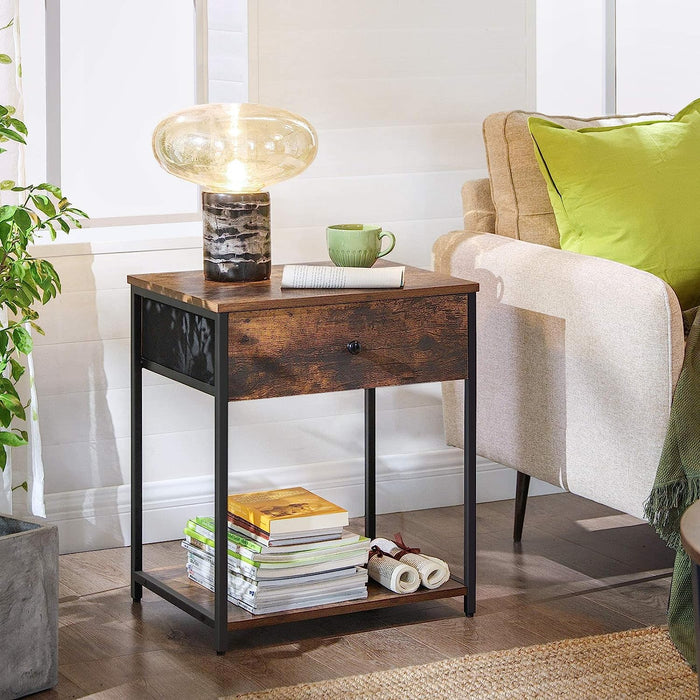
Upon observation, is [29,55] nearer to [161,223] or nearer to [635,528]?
[161,223]

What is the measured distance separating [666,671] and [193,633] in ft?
2.85

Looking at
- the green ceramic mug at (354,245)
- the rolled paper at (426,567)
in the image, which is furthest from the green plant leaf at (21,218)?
the rolled paper at (426,567)

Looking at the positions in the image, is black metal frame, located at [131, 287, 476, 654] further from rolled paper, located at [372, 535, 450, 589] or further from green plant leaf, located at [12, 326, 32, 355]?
green plant leaf, located at [12, 326, 32, 355]

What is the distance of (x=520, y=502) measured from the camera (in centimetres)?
291

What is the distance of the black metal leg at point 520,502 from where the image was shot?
2.91 m

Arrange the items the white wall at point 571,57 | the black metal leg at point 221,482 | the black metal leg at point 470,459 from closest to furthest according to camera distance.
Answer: the black metal leg at point 221,482
the black metal leg at point 470,459
the white wall at point 571,57

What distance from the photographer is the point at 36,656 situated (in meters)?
2.10

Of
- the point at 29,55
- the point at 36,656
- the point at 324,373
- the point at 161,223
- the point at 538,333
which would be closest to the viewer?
the point at 36,656

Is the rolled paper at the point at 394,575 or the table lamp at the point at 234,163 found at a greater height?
the table lamp at the point at 234,163

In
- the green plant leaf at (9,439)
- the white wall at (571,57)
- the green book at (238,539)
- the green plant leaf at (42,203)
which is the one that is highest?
the white wall at (571,57)

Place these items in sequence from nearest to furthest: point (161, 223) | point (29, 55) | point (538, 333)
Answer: point (538, 333) < point (29, 55) < point (161, 223)

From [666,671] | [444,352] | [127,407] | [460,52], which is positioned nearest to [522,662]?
[666,671]

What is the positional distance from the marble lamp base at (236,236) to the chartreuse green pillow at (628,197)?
0.70 meters

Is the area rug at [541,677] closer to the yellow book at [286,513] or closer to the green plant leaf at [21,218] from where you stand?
the yellow book at [286,513]
